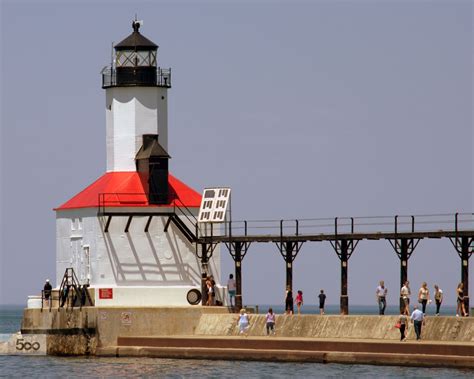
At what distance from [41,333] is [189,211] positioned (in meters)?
7.66

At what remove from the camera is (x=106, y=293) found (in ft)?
195

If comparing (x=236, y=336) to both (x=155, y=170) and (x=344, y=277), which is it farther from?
(x=155, y=170)

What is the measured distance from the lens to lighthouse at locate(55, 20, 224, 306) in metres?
60.0

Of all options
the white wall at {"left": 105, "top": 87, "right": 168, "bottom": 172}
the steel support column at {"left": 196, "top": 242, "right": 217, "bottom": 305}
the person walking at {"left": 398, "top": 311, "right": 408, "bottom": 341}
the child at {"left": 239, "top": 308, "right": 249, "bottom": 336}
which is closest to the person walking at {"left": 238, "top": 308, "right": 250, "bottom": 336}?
the child at {"left": 239, "top": 308, "right": 249, "bottom": 336}

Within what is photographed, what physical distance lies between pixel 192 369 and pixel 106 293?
9797 millimetres

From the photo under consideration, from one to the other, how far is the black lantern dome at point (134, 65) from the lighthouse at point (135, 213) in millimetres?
41

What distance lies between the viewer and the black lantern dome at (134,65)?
6288cm

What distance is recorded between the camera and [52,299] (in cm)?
6109

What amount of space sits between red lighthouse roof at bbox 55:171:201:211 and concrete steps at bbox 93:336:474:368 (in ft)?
20.3

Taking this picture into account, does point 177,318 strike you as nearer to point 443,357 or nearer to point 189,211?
point 189,211

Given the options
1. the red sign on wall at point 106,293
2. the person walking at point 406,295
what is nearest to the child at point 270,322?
the person walking at point 406,295

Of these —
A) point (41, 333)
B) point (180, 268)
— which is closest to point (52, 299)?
point (41, 333)

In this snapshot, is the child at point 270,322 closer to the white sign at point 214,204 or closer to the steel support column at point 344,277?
the steel support column at point 344,277

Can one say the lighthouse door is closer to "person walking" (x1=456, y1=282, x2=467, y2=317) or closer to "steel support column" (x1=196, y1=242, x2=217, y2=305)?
"steel support column" (x1=196, y1=242, x2=217, y2=305)
